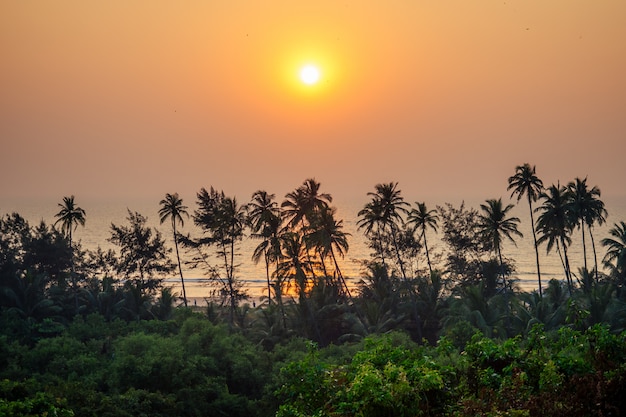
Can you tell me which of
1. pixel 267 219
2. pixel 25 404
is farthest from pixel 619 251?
pixel 25 404

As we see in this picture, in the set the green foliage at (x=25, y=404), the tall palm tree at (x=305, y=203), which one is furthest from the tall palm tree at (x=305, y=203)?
the green foliage at (x=25, y=404)

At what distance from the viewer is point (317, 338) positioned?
201 feet

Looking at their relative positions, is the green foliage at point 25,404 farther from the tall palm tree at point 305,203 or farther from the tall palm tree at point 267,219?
the tall palm tree at point 305,203

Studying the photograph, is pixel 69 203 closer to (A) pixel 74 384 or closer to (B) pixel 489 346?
(A) pixel 74 384

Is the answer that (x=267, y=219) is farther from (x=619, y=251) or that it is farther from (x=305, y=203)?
(x=619, y=251)

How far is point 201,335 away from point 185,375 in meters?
8.88

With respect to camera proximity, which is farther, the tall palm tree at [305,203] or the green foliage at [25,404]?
the tall palm tree at [305,203]

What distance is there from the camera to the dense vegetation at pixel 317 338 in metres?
16.7

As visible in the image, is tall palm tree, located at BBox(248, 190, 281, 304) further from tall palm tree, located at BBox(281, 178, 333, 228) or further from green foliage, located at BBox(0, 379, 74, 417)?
green foliage, located at BBox(0, 379, 74, 417)

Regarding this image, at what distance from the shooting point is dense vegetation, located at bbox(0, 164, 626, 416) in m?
16.7

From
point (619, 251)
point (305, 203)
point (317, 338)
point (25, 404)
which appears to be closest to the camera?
point (25, 404)

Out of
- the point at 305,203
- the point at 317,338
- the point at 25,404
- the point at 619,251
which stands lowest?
the point at 25,404

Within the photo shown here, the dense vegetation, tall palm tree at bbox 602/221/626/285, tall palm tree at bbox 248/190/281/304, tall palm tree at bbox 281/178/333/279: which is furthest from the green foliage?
tall palm tree at bbox 602/221/626/285

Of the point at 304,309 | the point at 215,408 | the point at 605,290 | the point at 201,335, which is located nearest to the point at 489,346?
the point at 215,408
